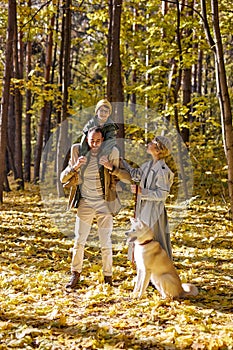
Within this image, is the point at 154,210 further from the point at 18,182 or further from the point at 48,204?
the point at 18,182

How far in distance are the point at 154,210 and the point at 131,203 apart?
23.4ft

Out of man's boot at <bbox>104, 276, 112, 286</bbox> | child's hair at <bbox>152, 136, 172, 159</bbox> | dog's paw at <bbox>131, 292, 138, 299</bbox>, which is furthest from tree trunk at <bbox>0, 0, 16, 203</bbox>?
dog's paw at <bbox>131, 292, 138, 299</bbox>

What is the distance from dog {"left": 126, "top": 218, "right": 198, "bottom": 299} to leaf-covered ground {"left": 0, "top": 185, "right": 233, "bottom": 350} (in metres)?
0.13

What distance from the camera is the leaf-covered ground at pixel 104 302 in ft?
12.7

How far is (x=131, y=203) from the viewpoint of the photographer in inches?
488

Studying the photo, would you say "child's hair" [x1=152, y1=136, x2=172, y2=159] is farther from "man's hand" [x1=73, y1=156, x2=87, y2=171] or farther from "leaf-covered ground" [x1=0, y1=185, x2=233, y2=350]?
"leaf-covered ground" [x1=0, y1=185, x2=233, y2=350]

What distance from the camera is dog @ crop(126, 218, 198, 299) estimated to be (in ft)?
15.9

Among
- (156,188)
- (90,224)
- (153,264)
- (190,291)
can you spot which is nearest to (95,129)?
(156,188)

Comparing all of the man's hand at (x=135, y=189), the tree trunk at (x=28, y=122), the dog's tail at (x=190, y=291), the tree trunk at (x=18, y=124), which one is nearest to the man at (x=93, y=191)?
the man's hand at (x=135, y=189)

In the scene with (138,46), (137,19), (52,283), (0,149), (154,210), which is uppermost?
(137,19)

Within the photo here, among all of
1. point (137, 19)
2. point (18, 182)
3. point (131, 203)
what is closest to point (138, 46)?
point (137, 19)

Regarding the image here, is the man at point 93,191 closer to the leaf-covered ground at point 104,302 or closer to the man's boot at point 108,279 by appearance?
the man's boot at point 108,279

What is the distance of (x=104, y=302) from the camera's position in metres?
4.98

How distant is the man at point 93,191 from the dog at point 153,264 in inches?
24.4
